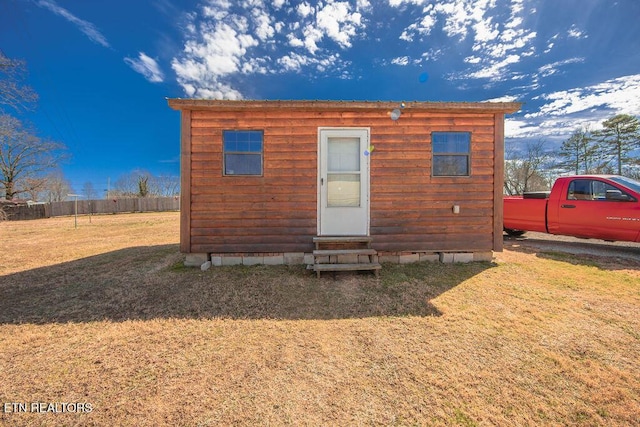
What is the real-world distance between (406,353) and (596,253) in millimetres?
6277

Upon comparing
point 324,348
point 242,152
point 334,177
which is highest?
point 242,152

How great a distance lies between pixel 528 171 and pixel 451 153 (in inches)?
899

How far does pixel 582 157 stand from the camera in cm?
1950

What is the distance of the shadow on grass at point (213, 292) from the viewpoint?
3012 mm

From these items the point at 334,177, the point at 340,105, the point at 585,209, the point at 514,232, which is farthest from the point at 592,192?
the point at 340,105

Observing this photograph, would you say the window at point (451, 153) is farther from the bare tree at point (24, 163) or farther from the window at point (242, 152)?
the bare tree at point (24, 163)

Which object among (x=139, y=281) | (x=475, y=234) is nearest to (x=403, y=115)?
(x=475, y=234)

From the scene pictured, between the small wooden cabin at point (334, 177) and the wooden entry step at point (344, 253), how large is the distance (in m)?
0.05

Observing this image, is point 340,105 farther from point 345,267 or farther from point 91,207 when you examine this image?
point 91,207

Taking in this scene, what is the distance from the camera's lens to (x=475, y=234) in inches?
192

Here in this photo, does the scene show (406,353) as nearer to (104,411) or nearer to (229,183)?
(104,411)

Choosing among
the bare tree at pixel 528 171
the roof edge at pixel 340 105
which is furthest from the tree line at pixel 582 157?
the roof edge at pixel 340 105

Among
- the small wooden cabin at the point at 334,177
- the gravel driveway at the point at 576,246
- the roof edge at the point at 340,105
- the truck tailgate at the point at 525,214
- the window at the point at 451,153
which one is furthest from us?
the truck tailgate at the point at 525,214

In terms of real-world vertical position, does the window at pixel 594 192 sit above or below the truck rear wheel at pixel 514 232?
above
